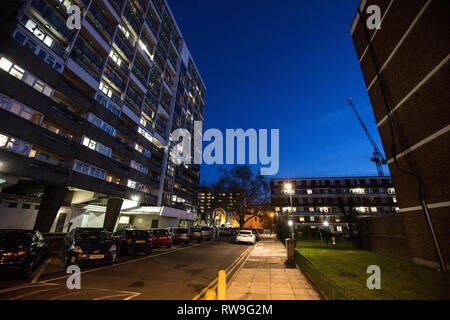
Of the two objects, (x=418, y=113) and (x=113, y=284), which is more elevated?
(x=418, y=113)

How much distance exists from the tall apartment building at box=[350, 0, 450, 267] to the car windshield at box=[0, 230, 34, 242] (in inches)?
668

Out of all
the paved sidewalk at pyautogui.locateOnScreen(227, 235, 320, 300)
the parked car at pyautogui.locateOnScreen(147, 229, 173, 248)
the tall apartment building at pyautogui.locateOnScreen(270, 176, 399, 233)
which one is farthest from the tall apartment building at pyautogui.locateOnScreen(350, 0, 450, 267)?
the tall apartment building at pyautogui.locateOnScreen(270, 176, 399, 233)

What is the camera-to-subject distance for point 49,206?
19.0 metres

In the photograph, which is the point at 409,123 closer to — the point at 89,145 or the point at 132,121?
the point at 89,145

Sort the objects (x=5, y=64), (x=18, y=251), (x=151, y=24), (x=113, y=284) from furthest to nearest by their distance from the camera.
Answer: (x=151, y=24)
(x=5, y=64)
(x=18, y=251)
(x=113, y=284)

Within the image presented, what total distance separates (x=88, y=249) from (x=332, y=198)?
62.5 metres

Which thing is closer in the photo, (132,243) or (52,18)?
(132,243)

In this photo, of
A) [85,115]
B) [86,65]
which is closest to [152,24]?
[86,65]

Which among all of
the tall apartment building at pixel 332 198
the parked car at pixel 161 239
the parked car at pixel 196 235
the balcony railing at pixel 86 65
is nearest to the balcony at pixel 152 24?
the balcony railing at pixel 86 65

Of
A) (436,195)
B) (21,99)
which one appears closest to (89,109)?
(21,99)

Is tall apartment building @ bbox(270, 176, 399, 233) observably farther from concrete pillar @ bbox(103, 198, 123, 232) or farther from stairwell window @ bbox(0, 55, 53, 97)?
stairwell window @ bbox(0, 55, 53, 97)

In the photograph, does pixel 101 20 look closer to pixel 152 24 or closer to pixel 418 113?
pixel 152 24

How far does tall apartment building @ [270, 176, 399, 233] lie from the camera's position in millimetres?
55750
